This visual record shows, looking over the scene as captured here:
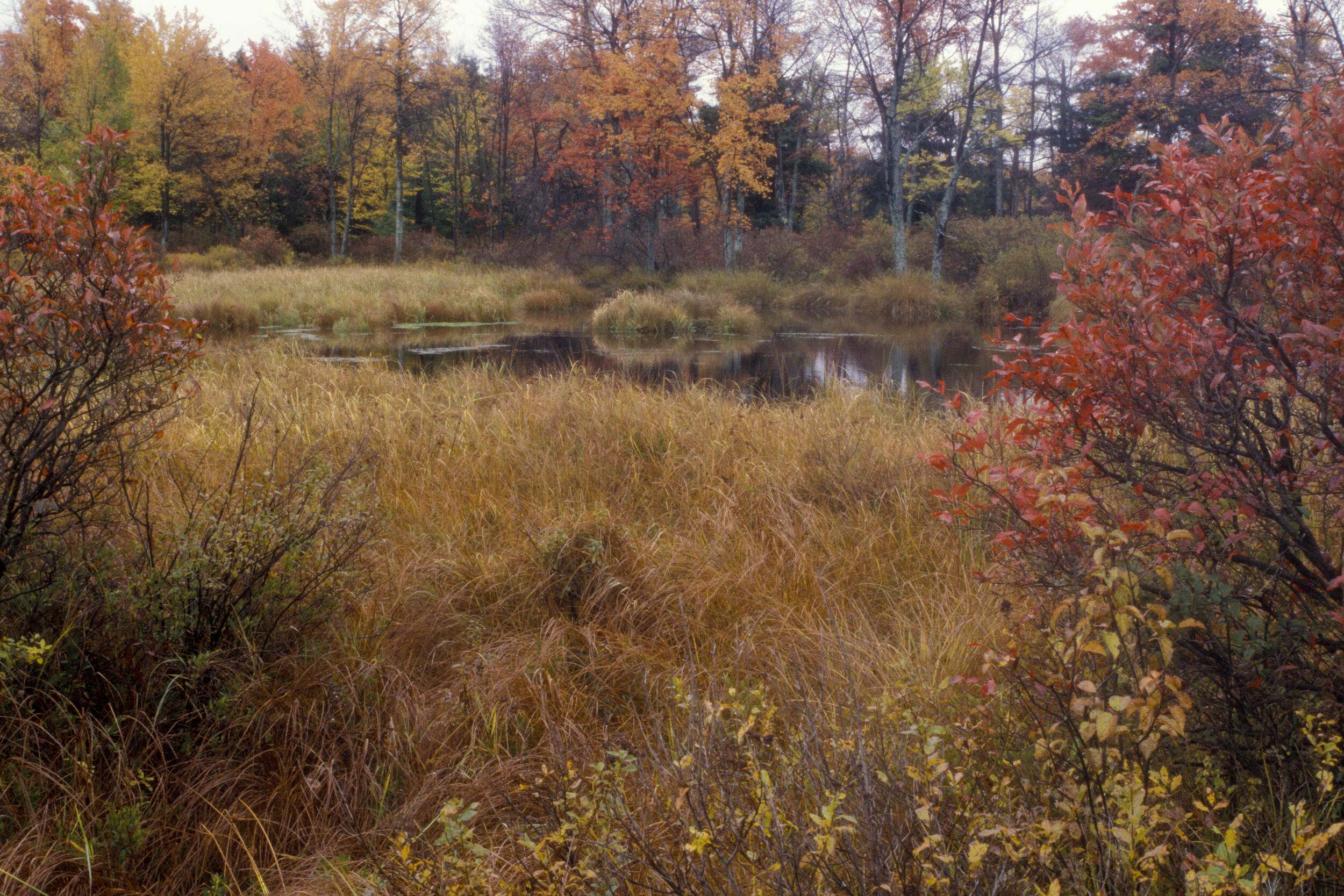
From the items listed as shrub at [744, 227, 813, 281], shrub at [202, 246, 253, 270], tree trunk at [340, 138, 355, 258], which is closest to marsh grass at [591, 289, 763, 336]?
shrub at [744, 227, 813, 281]

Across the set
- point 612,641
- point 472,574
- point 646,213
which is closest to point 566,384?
point 472,574

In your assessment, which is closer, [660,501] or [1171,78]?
[660,501]

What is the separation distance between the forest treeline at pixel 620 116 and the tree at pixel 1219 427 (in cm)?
2159

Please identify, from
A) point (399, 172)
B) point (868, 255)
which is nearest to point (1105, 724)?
point (868, 255)

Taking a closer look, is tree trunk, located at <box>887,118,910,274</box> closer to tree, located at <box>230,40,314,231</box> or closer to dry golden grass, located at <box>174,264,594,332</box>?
dry golden grass, located at <box>174,264,594,332</box>

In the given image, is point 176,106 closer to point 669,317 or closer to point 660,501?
point 669,317

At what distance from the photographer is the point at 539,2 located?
27.9 metres

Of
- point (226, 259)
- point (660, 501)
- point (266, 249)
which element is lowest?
point (660, 501)

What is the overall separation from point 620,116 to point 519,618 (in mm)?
27096

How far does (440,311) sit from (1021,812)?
19188 mm

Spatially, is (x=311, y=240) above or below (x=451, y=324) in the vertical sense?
above

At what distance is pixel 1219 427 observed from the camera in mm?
2158

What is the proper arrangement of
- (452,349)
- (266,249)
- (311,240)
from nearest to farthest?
(452,349)
(266,249)
(311,240)

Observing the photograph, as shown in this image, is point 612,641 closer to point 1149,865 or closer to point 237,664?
point 237,664
